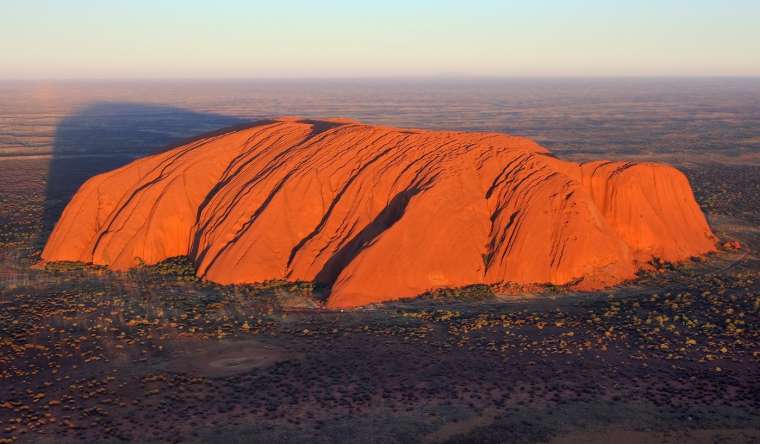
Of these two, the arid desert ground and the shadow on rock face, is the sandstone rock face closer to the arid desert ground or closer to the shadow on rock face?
the arid desert ground

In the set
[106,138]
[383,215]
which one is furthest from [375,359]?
[106,138]

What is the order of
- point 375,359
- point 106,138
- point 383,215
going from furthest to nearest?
point 106,138 < point 383,215 < point 375,359

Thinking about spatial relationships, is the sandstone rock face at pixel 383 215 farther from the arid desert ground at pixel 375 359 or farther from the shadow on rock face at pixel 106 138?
the shadow on rock face at pixel 106 138

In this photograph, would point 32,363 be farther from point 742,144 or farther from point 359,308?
point 742,144

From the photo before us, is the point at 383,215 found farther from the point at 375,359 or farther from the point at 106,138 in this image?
the point at 106,138

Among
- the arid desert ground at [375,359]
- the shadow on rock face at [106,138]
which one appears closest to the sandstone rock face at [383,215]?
the arid desert ground at [375,359]

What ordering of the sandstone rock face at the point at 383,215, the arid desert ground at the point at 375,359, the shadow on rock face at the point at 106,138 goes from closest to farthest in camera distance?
1. the arid desert ground at the point at 375,359
2. the sandstone rock face at the point at 383,215
3. the shadow on rock face at the point at 106,138

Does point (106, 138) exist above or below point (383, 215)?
below

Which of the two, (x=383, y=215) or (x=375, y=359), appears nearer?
(x=375, y=359)
